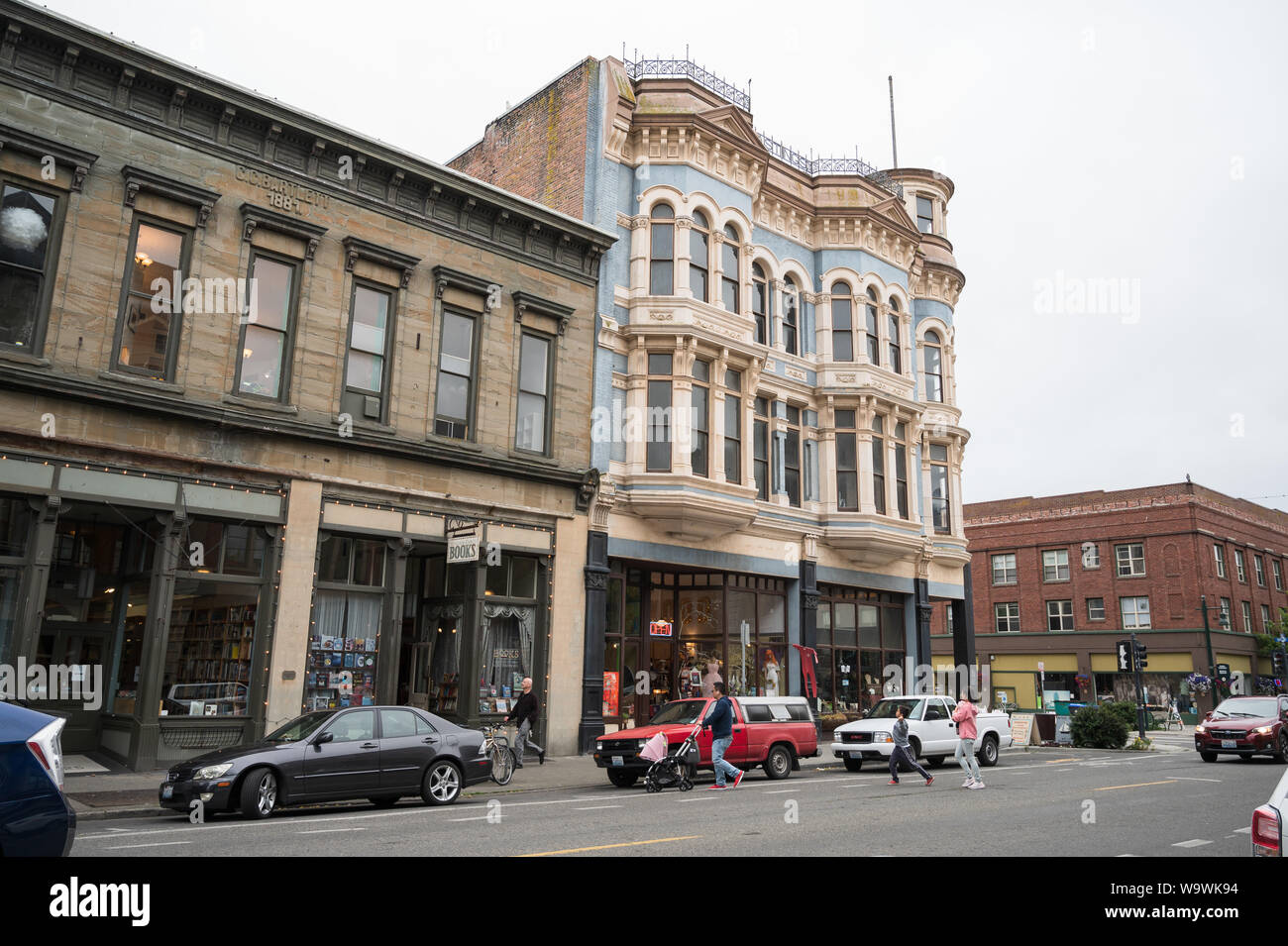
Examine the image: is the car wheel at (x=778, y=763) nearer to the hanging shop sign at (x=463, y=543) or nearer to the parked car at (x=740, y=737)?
the parked car at (x=740, y=737)

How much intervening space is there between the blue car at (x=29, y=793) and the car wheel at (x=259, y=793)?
23.2 ft

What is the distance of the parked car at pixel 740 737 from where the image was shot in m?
16.9

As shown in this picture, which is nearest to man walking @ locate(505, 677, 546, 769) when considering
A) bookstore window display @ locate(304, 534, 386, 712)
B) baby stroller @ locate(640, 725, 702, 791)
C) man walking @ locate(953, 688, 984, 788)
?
bookstore window display @ locate(304, 534, 386, 712)

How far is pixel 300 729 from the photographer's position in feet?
43.5

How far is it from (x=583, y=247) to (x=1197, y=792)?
701 inches

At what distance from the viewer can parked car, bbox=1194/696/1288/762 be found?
2264 cm

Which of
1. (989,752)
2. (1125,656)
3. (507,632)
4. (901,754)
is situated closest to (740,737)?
(901,754)

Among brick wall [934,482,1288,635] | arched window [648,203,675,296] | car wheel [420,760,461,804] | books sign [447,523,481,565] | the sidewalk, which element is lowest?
the sidewalk

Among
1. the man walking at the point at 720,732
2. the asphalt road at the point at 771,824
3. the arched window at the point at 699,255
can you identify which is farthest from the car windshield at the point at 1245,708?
the arched window at the point at 699,255

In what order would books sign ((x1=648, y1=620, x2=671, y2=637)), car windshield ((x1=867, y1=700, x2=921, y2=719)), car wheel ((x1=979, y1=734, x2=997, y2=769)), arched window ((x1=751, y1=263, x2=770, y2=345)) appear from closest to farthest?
car windshield ((x1=867, y1=700, x2=921, y2=719)), car wheel ((x1=979, y1=734, x2=997, y2=769)), books sign ((x1=648, y1=620, x2=671, y2=637)), arched window ((x1=751, y1=263, x2=770, y2=345))

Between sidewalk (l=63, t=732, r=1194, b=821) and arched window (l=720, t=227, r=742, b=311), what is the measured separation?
12922 millimetres

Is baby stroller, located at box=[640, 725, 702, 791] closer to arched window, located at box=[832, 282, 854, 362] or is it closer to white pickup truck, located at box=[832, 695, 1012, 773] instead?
white pickup truck, located at box=[832, 695, 1012, 773]

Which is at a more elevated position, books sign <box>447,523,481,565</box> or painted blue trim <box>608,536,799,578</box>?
painted blue trim <box>608,536,799,578</box>

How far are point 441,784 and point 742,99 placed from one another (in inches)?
881
